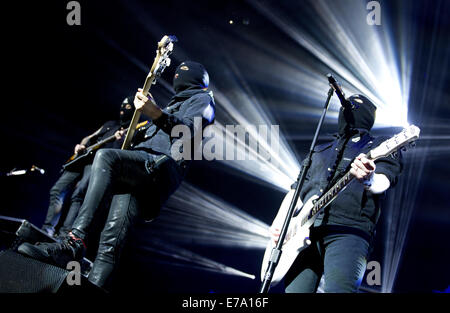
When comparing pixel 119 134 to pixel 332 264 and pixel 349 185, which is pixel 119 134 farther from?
pixel 332 264

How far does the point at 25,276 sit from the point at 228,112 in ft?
17.8

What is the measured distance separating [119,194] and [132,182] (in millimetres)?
217

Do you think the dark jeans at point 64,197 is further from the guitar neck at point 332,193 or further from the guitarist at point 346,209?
the guitar neck at point 332,193

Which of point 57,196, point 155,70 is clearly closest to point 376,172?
point 155,70

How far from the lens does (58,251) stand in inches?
79.4

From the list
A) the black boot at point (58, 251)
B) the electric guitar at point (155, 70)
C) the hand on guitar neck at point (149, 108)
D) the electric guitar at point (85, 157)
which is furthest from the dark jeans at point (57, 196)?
the hand on guitar neck at point (149, 108)

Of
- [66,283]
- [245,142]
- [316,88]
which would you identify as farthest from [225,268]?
[66,283]

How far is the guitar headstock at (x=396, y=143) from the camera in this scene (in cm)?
250

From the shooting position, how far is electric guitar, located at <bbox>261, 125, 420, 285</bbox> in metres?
2.51

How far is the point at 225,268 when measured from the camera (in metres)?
6.64

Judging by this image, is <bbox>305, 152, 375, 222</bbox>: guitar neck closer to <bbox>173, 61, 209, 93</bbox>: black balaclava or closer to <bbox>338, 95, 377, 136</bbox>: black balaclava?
<bbox>338, 95, 377, 136</bbox>: black balaclava

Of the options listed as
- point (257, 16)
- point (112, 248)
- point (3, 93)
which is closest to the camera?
point (112, 248)

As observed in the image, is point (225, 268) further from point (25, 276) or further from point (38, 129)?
point (25, 276)

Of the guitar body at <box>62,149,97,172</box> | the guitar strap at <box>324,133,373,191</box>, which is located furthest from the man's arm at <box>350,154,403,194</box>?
the guitar body at <box>62,149,97,172</box>
